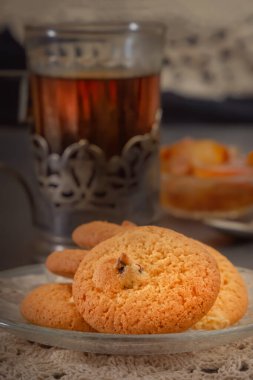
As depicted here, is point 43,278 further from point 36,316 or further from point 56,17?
point 56,17

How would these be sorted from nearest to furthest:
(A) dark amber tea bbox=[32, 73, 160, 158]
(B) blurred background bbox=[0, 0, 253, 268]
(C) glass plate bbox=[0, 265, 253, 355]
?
(C) glass plate bbox=[0, 265, 253, 355]
(A) dark amber tea bbox=[32, 73, 160, 158]
(B) blurred background bbox=[0, 0, 253, 268]

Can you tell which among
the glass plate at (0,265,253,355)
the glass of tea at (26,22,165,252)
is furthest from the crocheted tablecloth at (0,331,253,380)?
the glass of tea at (26,22,165,252)

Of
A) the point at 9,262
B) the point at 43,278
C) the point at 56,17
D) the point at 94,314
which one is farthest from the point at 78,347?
the point at 56,17

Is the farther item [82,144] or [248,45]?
[248,45]

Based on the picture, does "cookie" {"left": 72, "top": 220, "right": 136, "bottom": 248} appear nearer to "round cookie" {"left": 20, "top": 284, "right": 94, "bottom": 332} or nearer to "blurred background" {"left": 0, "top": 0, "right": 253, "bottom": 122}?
"round cookie" {"left": 20, "top": 284, "right": 94, "bottom": 332}

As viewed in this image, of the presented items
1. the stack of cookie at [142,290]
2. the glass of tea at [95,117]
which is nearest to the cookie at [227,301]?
the stack of cookie at [142,290]
